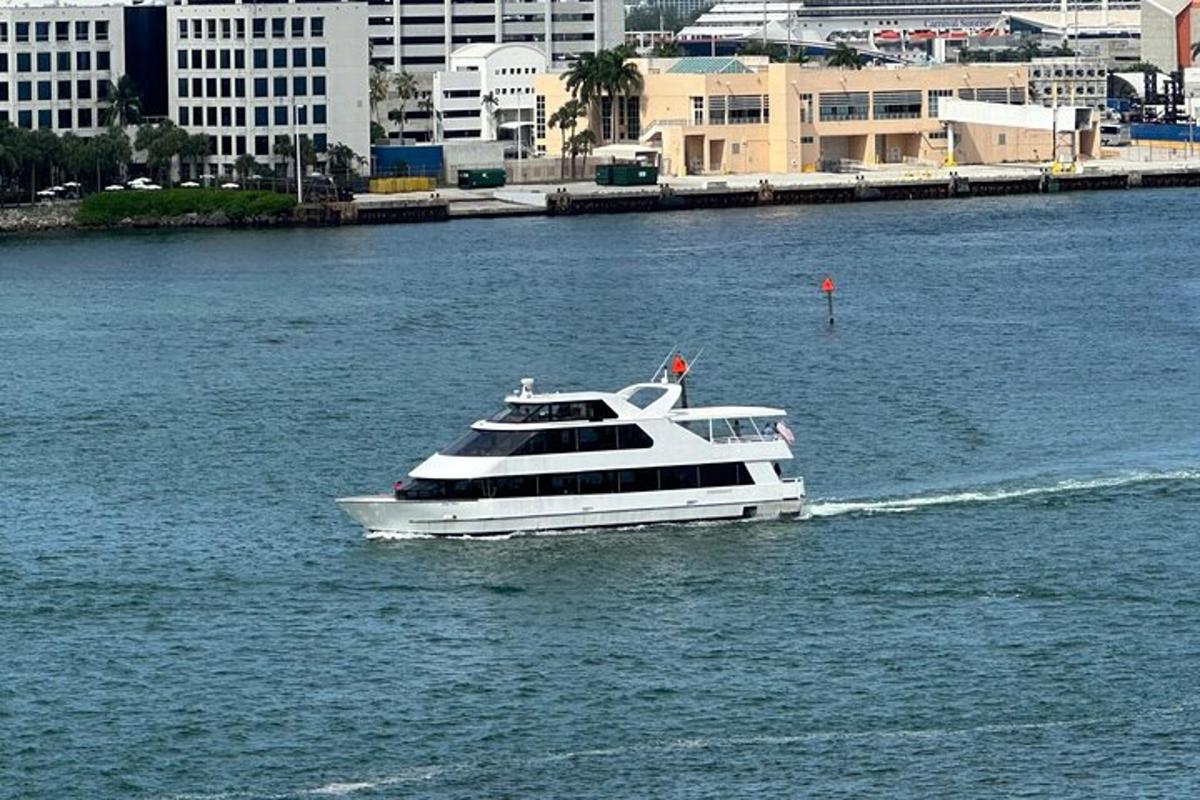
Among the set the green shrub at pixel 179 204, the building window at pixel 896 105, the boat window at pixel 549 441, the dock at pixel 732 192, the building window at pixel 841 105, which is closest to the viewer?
the boat window at pixel 549 441

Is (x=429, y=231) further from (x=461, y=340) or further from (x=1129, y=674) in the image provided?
(x=1129, y=674)

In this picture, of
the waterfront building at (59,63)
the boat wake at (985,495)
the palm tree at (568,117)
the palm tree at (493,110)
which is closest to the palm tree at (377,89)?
the palm tree at (493,110)

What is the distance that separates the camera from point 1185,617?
38.9m

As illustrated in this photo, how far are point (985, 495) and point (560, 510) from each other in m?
6.97

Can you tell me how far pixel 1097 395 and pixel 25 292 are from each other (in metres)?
36.4

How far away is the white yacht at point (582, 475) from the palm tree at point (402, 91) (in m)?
86.5

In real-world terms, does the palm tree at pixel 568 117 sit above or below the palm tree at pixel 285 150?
above

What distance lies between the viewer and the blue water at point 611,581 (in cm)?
3416

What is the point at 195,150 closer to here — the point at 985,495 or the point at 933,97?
the point at 933,97

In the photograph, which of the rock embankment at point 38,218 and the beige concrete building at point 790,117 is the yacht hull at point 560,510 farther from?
the beige concrete building at point 790,117

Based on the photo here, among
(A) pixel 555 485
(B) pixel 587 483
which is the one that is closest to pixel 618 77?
(B) pixel 587 483

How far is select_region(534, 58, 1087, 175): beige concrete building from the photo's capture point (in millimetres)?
119125

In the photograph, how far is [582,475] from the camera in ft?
145

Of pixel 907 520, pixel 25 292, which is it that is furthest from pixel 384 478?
pixel 25 292
